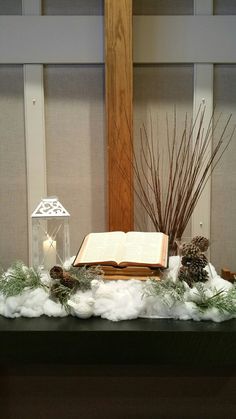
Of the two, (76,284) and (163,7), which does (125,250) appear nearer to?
(76,284)

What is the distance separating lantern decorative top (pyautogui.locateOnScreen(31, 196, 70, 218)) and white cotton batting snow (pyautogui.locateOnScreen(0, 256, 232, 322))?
0.30 m

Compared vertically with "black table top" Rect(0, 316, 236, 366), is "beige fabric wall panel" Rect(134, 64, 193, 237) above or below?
A: above

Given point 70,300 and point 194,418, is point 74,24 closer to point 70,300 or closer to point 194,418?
point 70,300

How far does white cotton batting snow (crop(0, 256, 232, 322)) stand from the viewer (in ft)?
3.64

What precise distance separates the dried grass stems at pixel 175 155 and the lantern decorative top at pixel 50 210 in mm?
678

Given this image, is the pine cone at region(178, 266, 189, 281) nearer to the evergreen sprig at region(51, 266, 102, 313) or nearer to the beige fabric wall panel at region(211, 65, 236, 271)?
the evergreen sprig at region(51, 266, 102, 313)

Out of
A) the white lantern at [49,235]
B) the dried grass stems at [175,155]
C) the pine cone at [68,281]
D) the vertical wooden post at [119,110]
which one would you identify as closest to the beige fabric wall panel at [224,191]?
the dried grass stems at [175,155]

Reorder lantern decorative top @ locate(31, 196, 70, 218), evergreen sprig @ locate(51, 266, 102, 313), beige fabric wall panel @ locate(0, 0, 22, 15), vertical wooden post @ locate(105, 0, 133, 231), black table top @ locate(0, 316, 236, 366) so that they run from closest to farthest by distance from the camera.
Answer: black table top @ locate(0, 316, 236, 366)
evergreen sprig @ locate(51, 266, 102, 313)
lantern decorative top @ locate(31, 196, 70, 218)
vertical wooden post @ locate(105, 0, 133, 231)
beige fabric wall panel @ locate(0, 0, 22, 15)

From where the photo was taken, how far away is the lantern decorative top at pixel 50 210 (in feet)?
4.57

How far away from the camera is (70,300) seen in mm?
1138

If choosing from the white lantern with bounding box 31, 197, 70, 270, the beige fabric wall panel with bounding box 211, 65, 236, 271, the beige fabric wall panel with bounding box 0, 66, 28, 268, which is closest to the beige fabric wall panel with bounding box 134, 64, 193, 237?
the beige fabric wall panel with bounding box 211, 65, 236, 271

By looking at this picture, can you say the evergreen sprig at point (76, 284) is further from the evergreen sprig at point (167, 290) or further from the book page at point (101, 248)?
the evergreen sprig at point (167, 290)

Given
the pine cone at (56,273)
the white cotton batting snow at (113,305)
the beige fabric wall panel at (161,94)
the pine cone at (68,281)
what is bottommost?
the white cotton batting snow at (113,305)

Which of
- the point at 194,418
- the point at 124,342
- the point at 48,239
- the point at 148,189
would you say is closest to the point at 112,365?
the point at 124,342
